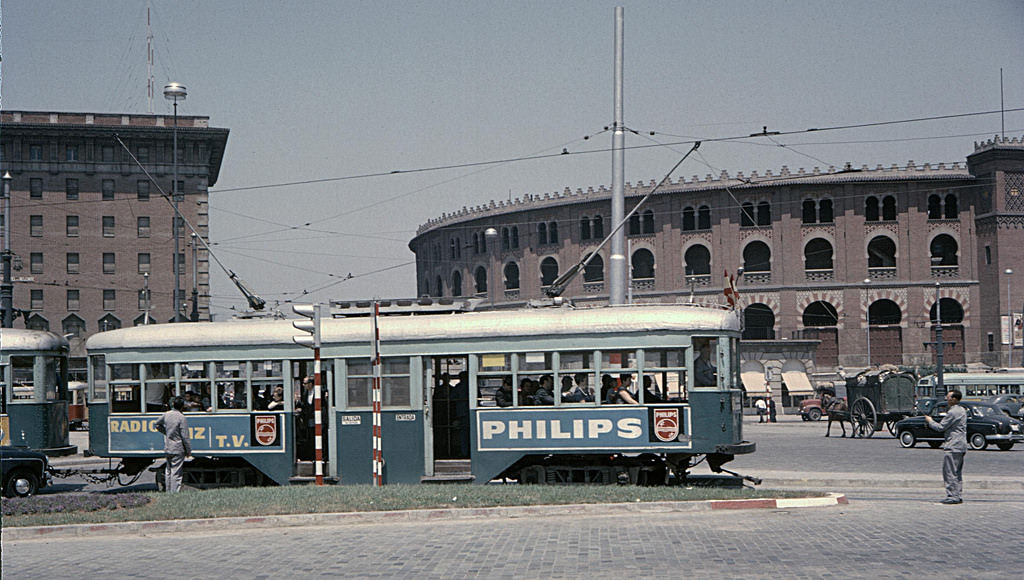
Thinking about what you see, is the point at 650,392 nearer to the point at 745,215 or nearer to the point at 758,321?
the point at 745,215

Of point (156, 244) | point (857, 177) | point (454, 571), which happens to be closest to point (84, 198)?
point (156, 244)

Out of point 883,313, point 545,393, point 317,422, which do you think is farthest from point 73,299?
point 545,393

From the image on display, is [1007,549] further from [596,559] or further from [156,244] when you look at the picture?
[156,244]

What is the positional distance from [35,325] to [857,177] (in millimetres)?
57224

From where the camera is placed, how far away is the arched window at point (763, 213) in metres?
78.9

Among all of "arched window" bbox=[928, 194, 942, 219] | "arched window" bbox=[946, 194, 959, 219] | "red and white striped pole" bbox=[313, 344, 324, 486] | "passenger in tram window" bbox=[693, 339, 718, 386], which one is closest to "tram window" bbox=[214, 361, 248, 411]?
"red and white striped pole" bbox=[313, 344, 324, 486]

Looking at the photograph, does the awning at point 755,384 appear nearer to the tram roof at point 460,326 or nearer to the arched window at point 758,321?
the arched window at point 758,321

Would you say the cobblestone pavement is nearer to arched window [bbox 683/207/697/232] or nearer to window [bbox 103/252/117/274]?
arched window [bbox 683/207/697/232]

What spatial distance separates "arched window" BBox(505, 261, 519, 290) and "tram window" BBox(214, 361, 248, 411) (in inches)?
2860

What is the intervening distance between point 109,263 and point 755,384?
147 feet

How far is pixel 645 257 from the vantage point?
275 ft

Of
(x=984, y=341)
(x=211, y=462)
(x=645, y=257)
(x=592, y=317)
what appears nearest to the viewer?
(x=592, y=317)

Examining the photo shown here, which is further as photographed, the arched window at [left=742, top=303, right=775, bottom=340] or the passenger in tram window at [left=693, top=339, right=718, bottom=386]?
the arched window at [left=742, top=303, right=775, bottom=340]

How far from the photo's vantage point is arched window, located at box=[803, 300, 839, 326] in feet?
256
